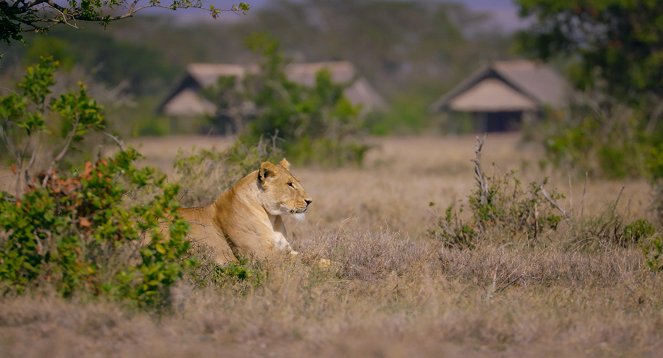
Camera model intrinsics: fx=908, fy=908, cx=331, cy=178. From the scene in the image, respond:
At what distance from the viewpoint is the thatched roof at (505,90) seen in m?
49.2

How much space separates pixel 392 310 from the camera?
681cm

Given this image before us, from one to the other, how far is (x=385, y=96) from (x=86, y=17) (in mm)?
62612

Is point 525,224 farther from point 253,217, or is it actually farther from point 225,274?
point 225,274

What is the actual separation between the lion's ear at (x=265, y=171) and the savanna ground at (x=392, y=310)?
2.48 feet

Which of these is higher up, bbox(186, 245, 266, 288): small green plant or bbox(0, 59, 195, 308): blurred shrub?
bbox(0, 59, 195, 308): blurred shrub

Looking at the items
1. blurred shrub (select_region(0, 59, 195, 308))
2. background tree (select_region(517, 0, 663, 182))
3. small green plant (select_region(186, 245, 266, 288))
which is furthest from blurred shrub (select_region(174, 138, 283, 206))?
background tree (select_region(517, 0, 663, 182))

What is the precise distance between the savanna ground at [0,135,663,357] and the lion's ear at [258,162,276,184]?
0.76 meters

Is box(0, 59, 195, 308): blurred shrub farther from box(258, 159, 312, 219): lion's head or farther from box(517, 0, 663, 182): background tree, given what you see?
box(517, 0, 663, 182): background tree

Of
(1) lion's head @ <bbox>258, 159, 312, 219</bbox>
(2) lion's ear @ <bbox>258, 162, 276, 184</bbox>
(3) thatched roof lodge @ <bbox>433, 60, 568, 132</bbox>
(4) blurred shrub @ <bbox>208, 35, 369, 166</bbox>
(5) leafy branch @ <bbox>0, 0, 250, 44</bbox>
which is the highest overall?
(5) leafy branch @ <bbox>0, 0, 250, 44</bbox>

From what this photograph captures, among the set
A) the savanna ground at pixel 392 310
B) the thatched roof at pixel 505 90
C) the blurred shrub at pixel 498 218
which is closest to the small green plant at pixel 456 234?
the blurred shrub at pixel 498 218

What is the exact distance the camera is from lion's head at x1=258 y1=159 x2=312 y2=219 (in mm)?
8016

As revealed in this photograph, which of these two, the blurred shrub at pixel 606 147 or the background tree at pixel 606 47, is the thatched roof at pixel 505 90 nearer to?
the background tree at pixel 606 47

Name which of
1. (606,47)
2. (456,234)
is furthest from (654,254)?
(606,47)

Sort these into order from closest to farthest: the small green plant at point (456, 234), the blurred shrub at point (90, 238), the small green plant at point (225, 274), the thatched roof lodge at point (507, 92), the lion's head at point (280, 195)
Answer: the blurred shrub at point (90, 238)
the small green plant at point (225, 274)
the lion's head at point (280, 195)
the small green plant at point (456, 234)
the thatched roof lodge at point (507, 92)
